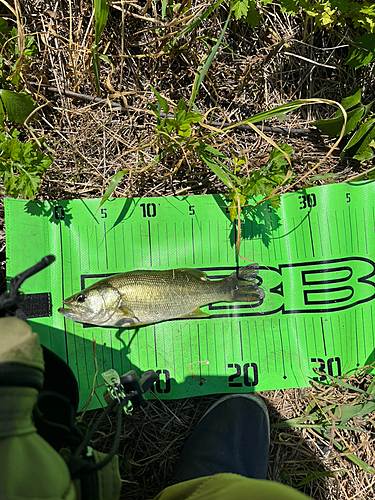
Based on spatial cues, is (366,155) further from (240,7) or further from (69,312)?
(69,312)

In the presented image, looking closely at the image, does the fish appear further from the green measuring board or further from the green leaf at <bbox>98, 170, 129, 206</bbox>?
the green leaf at <bbox>98, 170, 129, 206</bbox>

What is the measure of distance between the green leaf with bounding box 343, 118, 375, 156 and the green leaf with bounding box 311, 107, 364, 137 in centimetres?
5

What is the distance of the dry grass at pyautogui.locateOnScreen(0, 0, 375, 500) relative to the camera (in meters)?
2.17

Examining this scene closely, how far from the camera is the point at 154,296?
6.84ft

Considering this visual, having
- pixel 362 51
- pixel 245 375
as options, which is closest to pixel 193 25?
pixel 362 51

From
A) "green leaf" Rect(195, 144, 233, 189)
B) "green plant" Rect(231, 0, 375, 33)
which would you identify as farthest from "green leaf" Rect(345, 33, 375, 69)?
"green leaf" Rect(195, 144, 233, 189)

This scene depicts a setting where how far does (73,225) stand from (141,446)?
142 cm

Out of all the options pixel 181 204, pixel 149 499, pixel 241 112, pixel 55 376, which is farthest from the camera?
pixel 241 112

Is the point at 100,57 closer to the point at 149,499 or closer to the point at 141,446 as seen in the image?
the point at 141,446

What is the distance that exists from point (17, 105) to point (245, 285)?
173 centimetres

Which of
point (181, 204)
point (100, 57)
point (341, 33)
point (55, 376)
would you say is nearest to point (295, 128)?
point (341, 33)

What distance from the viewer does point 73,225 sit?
6.98 ft

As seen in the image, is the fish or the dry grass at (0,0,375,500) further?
the dry grass at (0,0,375,500)

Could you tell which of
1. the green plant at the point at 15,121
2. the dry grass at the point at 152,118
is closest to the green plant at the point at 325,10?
the dry grass at the point at 152,118
